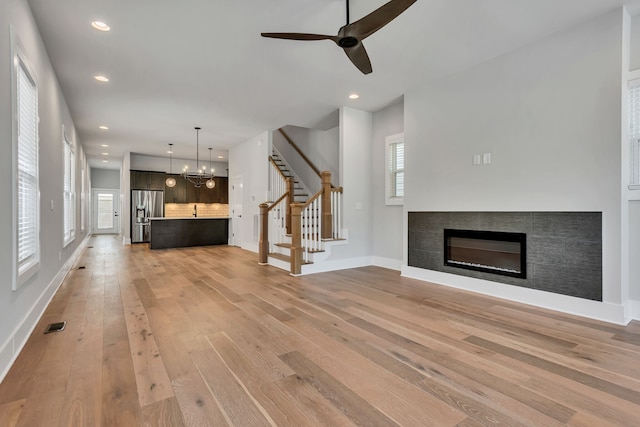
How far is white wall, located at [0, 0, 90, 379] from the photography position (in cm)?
210

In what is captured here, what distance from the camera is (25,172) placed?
2.71 metres

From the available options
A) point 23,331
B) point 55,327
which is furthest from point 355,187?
point 23,331

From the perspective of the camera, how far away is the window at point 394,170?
5.44m

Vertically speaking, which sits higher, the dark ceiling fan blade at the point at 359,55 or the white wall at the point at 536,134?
the dark ceiling fan blade at the point at 359,55

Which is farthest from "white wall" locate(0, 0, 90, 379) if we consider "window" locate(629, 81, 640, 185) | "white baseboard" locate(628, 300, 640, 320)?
"window" locate(629, 81, 640, 185)

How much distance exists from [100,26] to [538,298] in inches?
213

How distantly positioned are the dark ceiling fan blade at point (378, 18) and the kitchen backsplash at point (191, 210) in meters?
10.2

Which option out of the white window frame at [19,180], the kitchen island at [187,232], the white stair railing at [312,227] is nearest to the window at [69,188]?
the kitchen island at [187,232]

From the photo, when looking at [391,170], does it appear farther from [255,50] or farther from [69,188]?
[69,188]

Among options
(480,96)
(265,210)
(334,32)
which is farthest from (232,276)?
(480,96)

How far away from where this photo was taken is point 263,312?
3148 mm

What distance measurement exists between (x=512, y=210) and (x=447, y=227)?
0.87m

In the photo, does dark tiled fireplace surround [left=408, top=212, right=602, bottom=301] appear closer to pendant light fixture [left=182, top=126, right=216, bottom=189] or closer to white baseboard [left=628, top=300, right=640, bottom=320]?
white baseboard [left=628, top=300, right=640, bottom=320]

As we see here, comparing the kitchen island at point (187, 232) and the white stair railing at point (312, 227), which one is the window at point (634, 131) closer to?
the white stair railing at point (312, 227)
